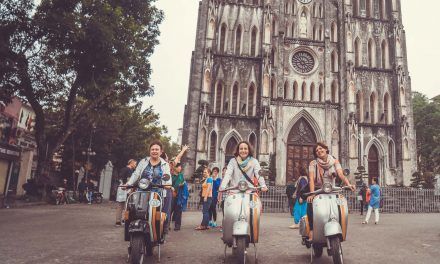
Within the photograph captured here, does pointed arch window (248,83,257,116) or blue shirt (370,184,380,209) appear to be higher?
pointed arch window (248,83,257,116)

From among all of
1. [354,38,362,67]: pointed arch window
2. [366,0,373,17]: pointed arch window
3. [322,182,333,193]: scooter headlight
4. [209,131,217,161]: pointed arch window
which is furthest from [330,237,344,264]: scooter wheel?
[366,0,373,17]: pointed arch window

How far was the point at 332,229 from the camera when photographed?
14.1 ft

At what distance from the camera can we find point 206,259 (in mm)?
5078

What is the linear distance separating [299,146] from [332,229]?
73.4ft

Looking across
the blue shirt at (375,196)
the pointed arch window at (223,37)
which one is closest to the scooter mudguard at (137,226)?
the blue shirt at (375,196)

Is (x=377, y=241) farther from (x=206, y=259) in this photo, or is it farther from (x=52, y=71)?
(x=52, y=71)

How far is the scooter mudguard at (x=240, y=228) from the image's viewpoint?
4352 millimetres

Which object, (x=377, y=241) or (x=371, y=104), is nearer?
(x=377, y=241)

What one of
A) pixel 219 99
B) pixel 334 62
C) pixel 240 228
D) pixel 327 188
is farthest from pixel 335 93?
pixel 240 228

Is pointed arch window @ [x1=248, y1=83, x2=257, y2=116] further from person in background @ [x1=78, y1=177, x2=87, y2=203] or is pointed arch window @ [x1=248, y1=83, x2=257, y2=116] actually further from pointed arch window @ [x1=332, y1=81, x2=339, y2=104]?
person in background @ [x1=78, y1=177, x2=87, y2=203]

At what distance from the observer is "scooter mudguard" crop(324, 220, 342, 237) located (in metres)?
4.29

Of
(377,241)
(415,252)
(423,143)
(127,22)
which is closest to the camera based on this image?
(415,252)

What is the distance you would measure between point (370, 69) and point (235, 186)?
25.7m

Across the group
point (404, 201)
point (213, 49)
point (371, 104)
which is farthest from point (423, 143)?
point (213, 49)
